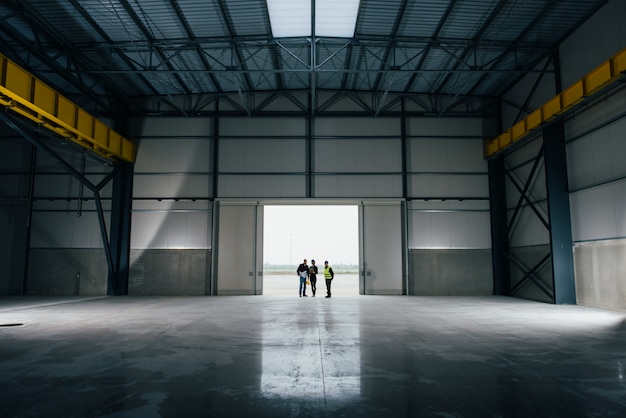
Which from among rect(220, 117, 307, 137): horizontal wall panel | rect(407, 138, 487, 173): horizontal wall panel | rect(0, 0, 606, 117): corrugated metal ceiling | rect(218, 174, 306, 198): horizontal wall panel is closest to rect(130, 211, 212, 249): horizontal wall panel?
rect(218, 174, 306, 198): horizontal wall panel

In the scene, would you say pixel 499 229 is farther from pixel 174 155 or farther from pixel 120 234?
pixel 120 234

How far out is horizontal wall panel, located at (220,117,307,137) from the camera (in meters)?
22.7

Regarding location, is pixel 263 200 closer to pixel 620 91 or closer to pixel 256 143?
pixel 256 143

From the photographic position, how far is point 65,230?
860 inches

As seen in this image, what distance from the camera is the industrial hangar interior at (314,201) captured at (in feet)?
20.6

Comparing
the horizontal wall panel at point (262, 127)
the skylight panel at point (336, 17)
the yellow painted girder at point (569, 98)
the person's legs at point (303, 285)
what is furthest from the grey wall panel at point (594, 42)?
the person's legs at point (303, 285)

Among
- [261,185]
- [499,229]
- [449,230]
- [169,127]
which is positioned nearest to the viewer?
[499,229]

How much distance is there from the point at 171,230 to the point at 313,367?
17.3 metres

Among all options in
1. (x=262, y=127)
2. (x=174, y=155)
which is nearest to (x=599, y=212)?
(x=262, y=127)

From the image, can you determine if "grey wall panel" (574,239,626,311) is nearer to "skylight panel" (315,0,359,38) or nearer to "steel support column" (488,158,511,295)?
"steel support column" (488,158,511,295)

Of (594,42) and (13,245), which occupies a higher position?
(594,42)

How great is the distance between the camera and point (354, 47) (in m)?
18.4

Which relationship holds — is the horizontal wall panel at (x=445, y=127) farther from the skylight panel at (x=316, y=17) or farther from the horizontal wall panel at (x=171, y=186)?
the horizontal wall panel at (x=171, y=186)

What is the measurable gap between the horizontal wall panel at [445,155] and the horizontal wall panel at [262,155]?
6.09 metres
